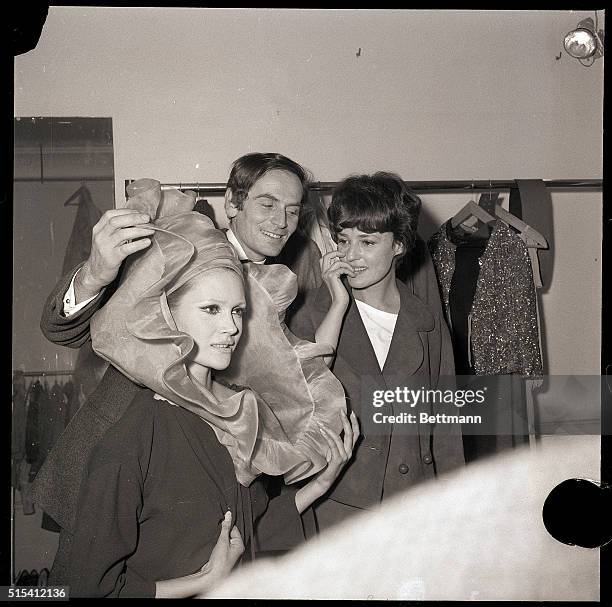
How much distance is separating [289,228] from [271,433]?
0.35 metres

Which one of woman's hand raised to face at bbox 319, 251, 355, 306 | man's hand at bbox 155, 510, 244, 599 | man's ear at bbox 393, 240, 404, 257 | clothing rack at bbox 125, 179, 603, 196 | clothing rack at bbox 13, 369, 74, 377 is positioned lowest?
man's hand at bbox 155, 510, 244, 599

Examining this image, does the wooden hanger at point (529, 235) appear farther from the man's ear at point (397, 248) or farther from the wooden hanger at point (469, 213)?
the man's ear at point (397, 248)

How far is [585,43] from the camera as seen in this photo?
1458 mm

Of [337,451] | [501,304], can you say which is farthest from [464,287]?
[337,451]

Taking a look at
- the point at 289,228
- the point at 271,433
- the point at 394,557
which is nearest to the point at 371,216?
the point at 289,228

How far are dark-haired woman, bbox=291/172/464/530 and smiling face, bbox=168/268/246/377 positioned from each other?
11cm

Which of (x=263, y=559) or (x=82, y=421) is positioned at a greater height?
(x=82, y=421)

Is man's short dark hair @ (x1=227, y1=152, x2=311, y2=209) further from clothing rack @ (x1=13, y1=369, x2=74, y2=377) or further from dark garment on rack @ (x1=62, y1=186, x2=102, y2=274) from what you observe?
clothing rack @ (x1=13, y1=369, x2=74, y2=377)

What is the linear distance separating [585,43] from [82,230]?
0.93 m

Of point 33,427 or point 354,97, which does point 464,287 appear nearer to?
point 354,97

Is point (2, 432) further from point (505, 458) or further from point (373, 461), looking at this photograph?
point (505, 458)

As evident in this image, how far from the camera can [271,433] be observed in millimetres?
1432

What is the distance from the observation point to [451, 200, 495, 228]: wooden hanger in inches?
57.7

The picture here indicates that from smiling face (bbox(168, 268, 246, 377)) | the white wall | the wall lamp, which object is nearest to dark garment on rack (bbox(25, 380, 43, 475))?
smiling face (bbox(168, 268, 246, 377))
